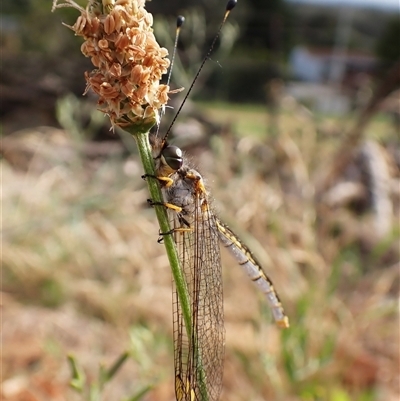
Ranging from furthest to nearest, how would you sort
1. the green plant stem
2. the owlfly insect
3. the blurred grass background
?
the blurred grass background < the owlfly insect < the green plant stem

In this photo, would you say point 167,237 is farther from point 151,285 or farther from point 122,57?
point 151,285

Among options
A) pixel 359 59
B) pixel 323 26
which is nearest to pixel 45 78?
pixel 359 59

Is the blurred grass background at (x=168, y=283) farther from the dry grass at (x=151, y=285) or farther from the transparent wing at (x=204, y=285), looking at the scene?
the transparent wing at (x=204, y=285)

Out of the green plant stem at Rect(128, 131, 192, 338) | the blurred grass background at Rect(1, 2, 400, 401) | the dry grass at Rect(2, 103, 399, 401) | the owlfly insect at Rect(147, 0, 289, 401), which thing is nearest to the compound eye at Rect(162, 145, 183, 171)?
the owlfly insect at Rect(147, 0, 289, 401)

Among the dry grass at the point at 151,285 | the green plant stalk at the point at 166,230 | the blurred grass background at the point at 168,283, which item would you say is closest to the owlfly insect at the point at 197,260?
the green plant stalk at the point at 166,230

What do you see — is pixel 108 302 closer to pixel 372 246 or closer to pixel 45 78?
pixel 372 246

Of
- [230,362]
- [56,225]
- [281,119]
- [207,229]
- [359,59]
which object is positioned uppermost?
[359,59]

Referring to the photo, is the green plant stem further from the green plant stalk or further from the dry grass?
the dry grass
